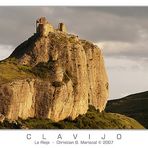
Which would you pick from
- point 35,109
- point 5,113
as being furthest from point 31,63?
point 5,113

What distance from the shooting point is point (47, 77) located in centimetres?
16675

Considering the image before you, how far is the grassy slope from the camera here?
144 m

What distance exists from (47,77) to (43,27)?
15.1 m

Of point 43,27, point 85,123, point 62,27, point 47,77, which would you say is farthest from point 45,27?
point 85,123

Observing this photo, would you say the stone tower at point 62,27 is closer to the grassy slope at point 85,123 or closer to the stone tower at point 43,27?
the stone tower at point 43,27

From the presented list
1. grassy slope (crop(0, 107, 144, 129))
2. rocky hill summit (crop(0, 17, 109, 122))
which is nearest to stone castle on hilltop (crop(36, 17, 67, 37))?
rocky hill summit (crop(0, 17, 109, 122))

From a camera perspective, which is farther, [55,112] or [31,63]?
[31,63]

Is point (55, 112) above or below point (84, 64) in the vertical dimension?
below

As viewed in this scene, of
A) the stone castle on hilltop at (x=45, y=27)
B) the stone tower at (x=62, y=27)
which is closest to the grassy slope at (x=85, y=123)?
the stone tower at (x=62, y=27)

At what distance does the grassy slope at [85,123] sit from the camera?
14365cm

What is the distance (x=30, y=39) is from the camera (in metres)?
180

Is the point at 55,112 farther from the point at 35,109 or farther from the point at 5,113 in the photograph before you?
the point at 5,113
